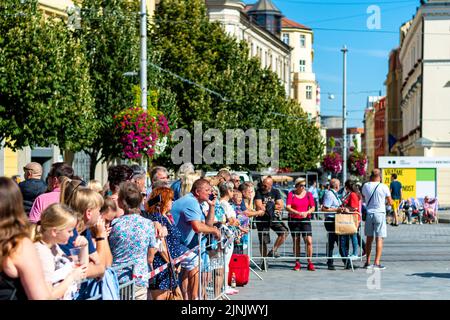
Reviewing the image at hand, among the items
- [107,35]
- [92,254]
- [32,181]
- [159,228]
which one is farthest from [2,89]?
[92,254]

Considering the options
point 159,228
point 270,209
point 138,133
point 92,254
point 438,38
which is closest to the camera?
point 92,254

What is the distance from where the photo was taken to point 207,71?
46.6 m

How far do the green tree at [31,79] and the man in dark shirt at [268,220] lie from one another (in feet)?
32.4

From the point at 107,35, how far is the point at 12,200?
30.4 m

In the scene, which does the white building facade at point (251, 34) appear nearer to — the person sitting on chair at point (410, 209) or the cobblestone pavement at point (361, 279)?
the person sitting on chair at point (410, 209)

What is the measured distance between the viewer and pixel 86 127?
2952cm

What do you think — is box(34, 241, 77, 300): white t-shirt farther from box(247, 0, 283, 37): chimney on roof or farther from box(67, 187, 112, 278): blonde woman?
box(247, 0, 283, 37): chimney on roof

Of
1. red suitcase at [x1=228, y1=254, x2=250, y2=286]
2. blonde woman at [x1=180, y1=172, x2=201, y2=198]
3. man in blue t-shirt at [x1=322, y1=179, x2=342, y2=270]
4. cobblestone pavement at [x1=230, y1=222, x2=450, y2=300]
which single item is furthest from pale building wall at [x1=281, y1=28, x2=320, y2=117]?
blonde woman at [x1=180, y1=172, x2=201, y2=198]

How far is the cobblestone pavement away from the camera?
1393 cm

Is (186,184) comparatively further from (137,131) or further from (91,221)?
(137,131)

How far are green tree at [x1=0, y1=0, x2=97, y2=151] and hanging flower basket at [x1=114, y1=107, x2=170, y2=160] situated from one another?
1.64 metres

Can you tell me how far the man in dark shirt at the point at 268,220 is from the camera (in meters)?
18.6

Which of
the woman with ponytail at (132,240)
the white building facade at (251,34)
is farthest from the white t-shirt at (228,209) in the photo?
the white building facade at (251,34)
